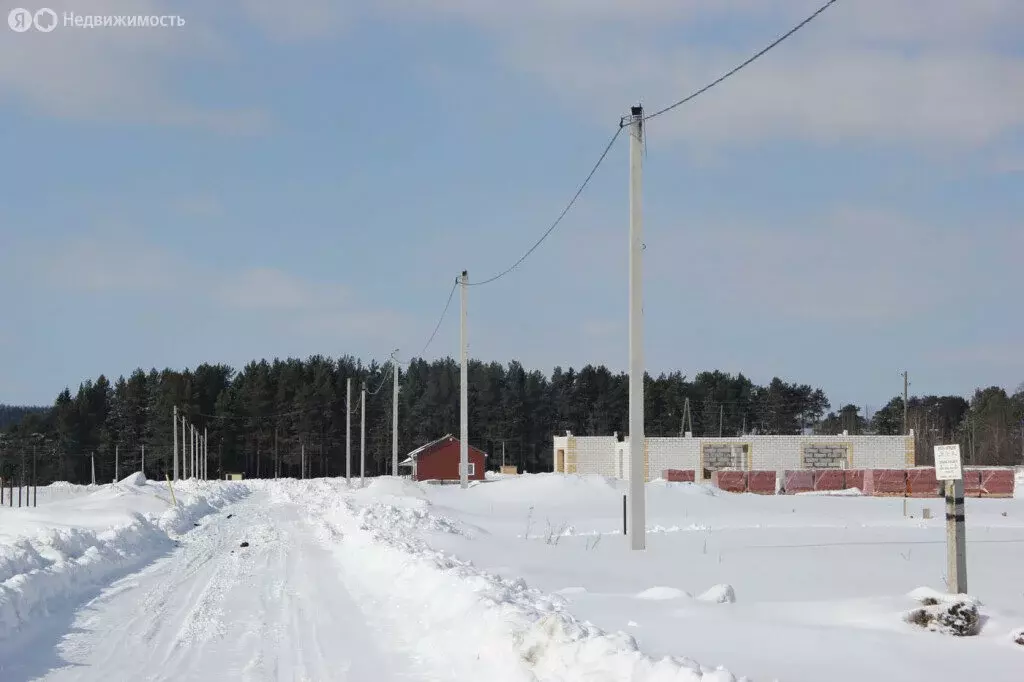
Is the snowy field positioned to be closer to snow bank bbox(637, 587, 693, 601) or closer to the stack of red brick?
snow bank bbox(637, 587, 693, 601)

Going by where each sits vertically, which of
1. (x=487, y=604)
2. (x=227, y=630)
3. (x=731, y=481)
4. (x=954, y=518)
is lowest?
(x=731, y=481)

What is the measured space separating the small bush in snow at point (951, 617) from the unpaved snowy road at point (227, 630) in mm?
4948

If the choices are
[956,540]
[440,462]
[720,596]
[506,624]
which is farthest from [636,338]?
[440,462]

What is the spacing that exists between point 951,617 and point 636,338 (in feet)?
30.5

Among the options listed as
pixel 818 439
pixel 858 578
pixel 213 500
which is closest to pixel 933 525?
pixel 858 578

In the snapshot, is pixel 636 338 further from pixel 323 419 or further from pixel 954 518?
pixel 323 419

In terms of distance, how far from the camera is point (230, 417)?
128 metres

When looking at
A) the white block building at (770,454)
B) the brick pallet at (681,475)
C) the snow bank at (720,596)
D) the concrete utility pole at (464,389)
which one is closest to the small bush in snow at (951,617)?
the snow bank at (720,596)

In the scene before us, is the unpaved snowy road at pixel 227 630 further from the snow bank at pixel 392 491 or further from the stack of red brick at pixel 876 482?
the stack of red brick at pixel 876 482

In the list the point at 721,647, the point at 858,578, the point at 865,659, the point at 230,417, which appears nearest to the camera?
the point at 865,659

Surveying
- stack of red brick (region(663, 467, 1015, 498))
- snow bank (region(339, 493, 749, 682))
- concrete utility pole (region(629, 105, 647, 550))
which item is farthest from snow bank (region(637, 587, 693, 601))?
stack of red brick (region(663, 467, 1015, 498))

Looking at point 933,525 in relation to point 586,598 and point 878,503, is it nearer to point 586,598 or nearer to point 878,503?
point 878,503

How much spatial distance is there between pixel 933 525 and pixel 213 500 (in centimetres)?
3440

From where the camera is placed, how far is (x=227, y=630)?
11.2 m
